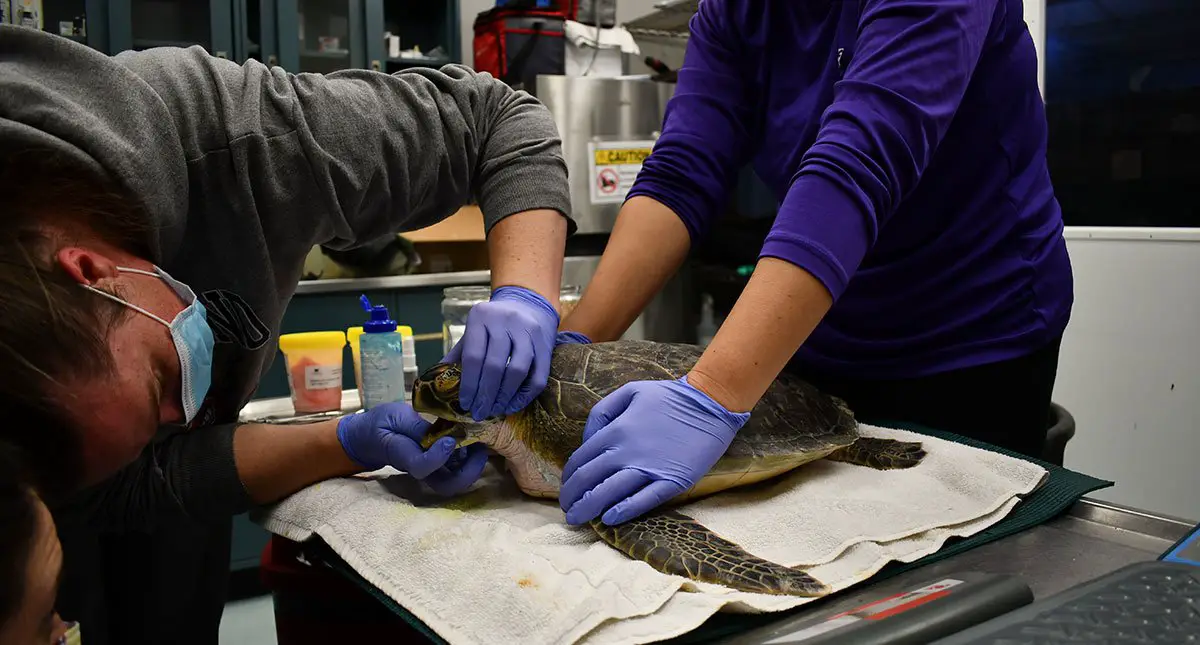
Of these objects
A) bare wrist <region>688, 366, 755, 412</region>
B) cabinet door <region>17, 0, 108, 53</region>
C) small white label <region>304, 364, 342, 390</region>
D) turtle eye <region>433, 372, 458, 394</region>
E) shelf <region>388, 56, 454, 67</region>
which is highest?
cabinet door <region>17, 0, 108, 53</region>

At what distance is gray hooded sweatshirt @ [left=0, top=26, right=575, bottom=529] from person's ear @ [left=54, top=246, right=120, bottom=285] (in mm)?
80

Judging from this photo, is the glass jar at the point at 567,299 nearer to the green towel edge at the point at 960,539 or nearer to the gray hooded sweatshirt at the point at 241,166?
the gray hooded sweatshirt at the point at 241,166

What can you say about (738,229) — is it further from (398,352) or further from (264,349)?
(264,349)

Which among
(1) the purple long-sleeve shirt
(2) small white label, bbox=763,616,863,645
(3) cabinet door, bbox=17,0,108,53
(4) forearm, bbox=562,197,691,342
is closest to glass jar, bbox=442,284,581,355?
(4) forearm, bbox=562,197,691,342

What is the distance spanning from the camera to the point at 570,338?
1245 mm

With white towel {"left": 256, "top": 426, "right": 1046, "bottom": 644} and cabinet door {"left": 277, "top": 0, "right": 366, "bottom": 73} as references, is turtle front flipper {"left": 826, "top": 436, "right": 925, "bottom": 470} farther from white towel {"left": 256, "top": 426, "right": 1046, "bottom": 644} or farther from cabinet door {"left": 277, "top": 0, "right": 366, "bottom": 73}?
cabinet door {"left": 277, "top": 0, "right": 366, "bottom": 73}

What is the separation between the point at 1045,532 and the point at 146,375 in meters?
0.96

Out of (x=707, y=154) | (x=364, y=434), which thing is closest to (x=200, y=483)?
(x=364, y=434)

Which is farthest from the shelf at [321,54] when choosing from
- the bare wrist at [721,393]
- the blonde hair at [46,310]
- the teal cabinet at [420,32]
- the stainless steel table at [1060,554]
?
the stainless steel table at [1060,554]

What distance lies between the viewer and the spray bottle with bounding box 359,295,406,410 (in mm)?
1480

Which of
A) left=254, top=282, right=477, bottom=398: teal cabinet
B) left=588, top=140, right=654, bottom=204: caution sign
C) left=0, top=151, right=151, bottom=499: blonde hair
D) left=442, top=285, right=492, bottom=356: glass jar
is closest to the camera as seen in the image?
left=0, top=151, right=151, bottom=499: blonde hair

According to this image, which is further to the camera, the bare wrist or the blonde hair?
the bare wrist

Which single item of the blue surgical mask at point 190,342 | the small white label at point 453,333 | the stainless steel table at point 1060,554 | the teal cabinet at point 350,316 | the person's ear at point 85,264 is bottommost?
the teal cabinet at point 350,316

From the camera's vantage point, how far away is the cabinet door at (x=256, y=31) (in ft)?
11.2
